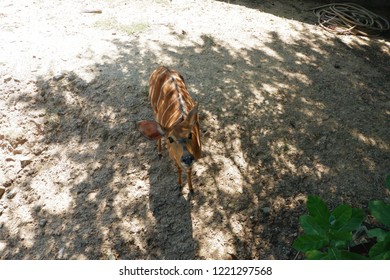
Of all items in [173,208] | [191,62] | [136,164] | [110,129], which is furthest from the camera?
[191,62]

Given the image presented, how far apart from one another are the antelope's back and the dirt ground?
82cm

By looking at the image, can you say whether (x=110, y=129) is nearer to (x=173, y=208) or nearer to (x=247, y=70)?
(x=173, y=208)

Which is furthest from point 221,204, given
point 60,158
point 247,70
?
point 247,70

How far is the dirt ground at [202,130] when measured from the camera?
4.35 meters

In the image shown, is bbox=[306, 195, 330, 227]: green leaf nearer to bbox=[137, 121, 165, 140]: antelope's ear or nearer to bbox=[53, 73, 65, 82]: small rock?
bbox=[137, 121, 165, 140]: antelope's ear

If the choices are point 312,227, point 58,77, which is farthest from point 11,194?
point 312,227

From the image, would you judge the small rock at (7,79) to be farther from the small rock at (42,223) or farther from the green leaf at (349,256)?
the green leaf at (349,256)

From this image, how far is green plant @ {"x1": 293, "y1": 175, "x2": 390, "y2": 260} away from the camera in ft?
6.03

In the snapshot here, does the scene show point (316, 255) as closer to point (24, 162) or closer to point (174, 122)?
point (174, 122)

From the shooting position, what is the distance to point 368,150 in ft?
17.0

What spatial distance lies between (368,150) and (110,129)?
423 cm

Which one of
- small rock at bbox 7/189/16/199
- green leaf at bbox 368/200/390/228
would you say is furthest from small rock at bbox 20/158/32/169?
green leaf at bbox 368/200/390/228

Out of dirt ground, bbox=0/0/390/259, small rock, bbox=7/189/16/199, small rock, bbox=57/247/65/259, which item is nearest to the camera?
small rock, bbox=57/247/65/259

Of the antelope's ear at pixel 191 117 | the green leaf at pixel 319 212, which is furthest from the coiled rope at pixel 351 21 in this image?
the green leaf at pixel 319 212
